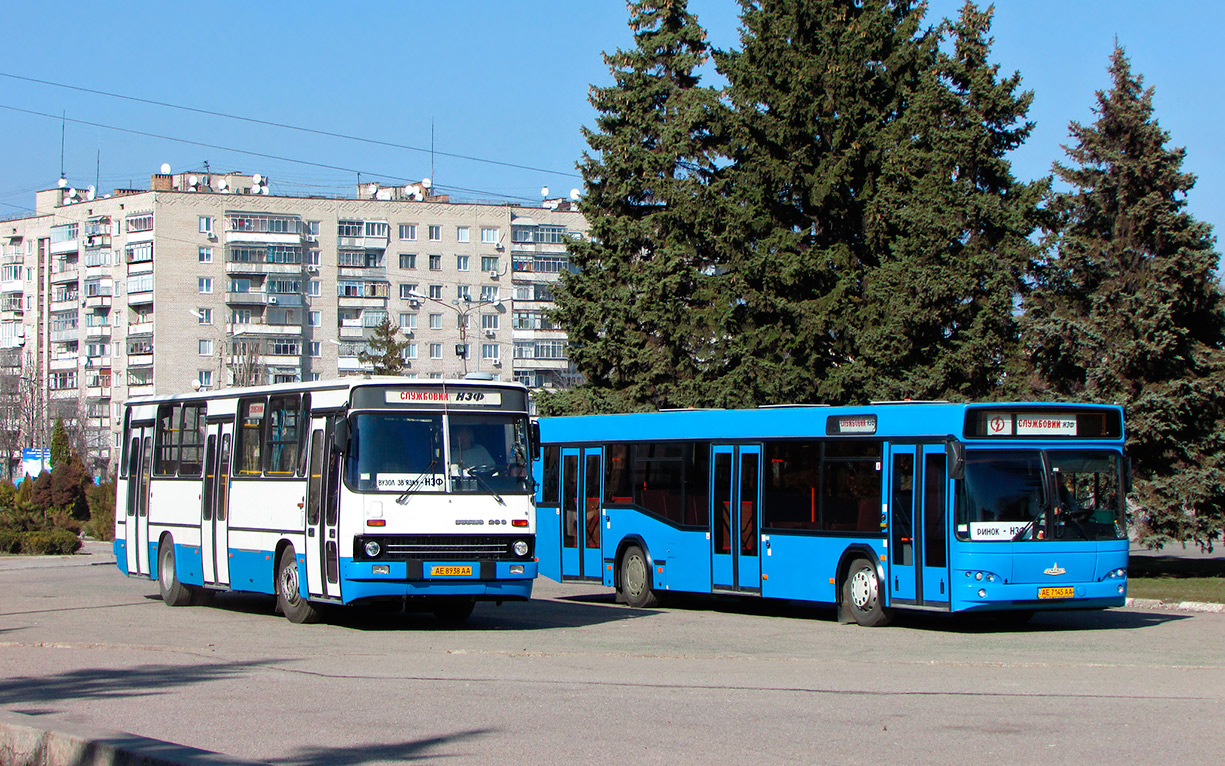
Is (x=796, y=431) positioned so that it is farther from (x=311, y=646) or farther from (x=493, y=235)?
(x=493, y=235)

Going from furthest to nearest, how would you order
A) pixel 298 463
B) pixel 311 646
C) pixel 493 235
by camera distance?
pixel 493 235, pixel 298 463, pixel 311 646

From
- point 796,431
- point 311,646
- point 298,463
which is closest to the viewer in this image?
point 311,646

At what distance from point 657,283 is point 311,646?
23529 millimetres

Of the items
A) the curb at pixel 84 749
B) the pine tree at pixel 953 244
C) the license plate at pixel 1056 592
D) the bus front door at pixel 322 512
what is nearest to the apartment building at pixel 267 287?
the pine tree at pixel 953 244

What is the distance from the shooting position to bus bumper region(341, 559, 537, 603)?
16.8 m

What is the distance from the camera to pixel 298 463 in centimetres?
1825

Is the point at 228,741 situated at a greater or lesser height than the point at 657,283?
lesser

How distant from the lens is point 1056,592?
675 inches

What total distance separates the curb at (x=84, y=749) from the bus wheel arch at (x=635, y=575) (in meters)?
13.9

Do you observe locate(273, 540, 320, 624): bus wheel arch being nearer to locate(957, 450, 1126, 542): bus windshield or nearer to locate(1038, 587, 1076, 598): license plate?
locate(957, 450, 1126, 542): bus windshield

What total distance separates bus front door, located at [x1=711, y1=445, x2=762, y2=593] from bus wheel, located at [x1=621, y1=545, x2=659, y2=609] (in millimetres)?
1595

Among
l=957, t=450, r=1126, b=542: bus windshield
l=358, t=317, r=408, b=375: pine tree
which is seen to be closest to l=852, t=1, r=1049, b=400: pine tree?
l=957, t=450, r=1126, b=542: bus windshield

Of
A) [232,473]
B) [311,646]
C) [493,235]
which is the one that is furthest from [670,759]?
[493,235]

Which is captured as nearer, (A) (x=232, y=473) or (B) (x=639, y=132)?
(A) (x=232, y=473)
